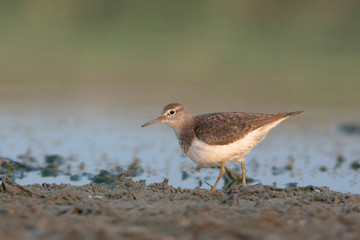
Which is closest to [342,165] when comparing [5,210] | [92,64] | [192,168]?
[192,168]

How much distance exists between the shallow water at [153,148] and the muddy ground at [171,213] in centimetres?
194

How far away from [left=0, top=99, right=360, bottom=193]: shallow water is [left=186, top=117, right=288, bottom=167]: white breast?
2.54ft

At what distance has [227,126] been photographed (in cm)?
941

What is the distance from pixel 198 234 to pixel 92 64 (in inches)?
657

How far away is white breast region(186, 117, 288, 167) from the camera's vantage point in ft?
30.3

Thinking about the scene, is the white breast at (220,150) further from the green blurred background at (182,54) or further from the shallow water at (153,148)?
the green blurred background at (182,54)

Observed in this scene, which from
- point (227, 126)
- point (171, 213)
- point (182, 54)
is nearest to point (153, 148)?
point (227, 126)

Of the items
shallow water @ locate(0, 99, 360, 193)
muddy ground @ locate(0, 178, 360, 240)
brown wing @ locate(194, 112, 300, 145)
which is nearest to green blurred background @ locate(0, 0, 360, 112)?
shallow water @ locate(0, 99, 360, 193)

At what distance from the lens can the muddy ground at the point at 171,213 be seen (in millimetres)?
5426

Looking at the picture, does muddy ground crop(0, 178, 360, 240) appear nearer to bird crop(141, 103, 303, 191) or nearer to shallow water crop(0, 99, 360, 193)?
bird crop(141, 103, 303, 191)

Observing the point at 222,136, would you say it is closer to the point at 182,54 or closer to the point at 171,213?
the point at 171,213

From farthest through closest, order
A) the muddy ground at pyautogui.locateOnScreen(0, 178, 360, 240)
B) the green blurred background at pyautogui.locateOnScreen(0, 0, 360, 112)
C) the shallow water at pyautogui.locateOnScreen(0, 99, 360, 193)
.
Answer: the green blurred background at pyautogui.locateOnScreen(0, 0, 360, 112), the shallow water at pyautogui.locateOnScreen(0, 99, 360, 193), the muddy ground at pyautogui.locateOnScreen(0, 178, 360, 240)

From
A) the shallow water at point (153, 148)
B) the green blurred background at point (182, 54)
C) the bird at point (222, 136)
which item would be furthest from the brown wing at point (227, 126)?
the green blurred background at point (182, 54)

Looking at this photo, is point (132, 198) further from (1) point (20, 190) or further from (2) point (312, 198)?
(2) point (312, 198)
